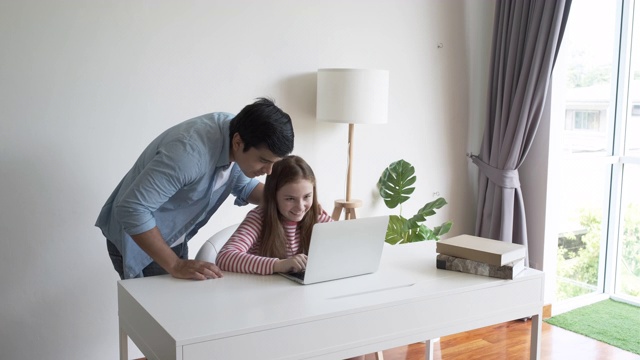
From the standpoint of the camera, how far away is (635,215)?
13.6 ft

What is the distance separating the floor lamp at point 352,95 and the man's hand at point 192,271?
52.5 inches

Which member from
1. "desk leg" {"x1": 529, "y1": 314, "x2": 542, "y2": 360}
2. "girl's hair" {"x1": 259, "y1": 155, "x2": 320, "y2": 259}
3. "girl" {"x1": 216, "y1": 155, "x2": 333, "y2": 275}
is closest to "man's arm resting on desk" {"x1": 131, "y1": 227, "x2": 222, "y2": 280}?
"girl" {"x1": 216, "y1": 155, "x2": 333, "y2": 275}

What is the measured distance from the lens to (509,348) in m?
3.47

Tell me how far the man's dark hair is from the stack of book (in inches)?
27.7

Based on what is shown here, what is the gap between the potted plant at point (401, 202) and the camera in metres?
3.54

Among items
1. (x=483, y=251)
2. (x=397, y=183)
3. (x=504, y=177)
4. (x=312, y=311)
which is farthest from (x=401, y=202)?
(x=312, y=311)

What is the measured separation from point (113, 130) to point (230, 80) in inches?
24.0

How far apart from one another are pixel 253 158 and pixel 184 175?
0.22m

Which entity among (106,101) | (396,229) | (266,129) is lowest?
(396,229)

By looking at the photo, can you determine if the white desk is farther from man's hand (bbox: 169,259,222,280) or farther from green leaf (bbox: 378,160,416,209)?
green leaf (bbox: 378,160,416,209)

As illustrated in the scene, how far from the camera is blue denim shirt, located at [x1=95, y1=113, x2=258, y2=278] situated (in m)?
2.03

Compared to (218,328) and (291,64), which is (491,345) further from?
(218,328)

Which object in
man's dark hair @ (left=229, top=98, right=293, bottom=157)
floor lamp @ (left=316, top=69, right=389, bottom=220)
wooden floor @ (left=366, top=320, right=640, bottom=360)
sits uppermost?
floor lamp @ (left=316, top=69, right=389, bottom=220)

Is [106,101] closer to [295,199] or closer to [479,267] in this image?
[295,199]
